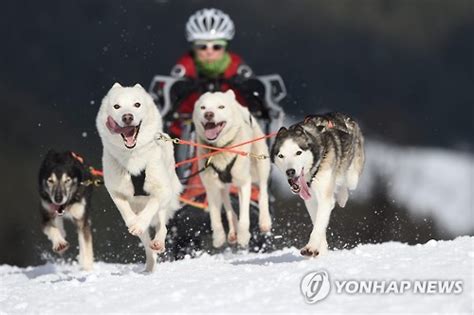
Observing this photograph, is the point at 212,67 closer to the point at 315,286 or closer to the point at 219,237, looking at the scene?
the point at 219,237

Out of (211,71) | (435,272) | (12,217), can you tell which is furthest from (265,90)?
(12,217)

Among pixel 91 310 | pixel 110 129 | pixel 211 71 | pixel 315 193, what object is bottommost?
pixel 91 310

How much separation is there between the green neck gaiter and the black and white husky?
6.24 ft

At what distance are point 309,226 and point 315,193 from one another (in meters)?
2.71

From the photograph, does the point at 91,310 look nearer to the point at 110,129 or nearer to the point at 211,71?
the point at 110,129

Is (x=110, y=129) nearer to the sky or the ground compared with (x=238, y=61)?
nearer to the ground

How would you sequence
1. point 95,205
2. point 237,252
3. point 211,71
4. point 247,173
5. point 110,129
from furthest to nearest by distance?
point 95,205
point 211,71
point 237,252
point 247,173
point 110,129

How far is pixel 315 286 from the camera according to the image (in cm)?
488

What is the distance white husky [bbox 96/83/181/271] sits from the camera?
19.7ft

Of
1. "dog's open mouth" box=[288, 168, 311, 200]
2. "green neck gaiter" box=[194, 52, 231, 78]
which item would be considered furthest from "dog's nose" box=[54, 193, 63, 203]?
"green neck gaiter" box=[194, 52, 231, 78]

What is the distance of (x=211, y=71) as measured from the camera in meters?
9.37

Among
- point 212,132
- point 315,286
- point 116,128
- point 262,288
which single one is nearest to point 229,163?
point 212,132

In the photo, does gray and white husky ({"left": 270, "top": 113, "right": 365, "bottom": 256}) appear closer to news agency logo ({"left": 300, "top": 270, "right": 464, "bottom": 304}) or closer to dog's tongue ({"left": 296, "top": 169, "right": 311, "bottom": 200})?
dog's tongue ({"left": 296, "top": 169, "right": 311, "bottom": 200})

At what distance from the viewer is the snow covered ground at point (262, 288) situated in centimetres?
448
